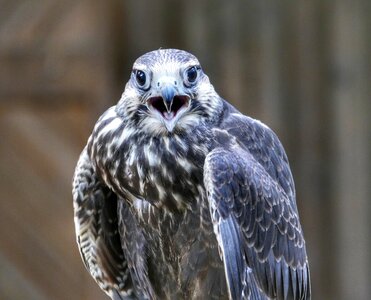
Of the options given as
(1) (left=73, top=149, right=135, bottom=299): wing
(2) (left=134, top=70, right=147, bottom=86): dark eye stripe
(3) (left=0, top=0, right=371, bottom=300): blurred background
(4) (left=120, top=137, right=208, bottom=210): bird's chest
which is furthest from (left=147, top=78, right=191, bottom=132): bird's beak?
(3) (left=0, top=0, right=371, bottom=300): blurred background

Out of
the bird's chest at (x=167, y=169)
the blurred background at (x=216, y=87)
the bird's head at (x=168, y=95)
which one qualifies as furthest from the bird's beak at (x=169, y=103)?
the blurred background at (x=216, y=87)

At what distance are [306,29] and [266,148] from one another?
2699 mm

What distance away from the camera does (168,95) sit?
18.7ft

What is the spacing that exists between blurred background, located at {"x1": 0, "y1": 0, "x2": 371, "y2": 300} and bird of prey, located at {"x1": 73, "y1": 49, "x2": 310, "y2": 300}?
96.6 inches

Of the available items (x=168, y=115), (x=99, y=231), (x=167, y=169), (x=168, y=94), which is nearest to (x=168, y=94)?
(x=168, y=94)

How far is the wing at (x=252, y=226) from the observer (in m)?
5.94

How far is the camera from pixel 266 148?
6.38 metres

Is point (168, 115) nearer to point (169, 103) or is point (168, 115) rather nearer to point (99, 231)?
point (169, 103)

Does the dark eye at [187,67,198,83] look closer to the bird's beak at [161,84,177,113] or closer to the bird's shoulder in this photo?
the bird's beak at [161,84,177,113]

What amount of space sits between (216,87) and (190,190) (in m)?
2.92

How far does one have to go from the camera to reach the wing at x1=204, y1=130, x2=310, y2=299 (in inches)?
234

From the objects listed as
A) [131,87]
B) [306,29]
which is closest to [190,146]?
[131,87]
